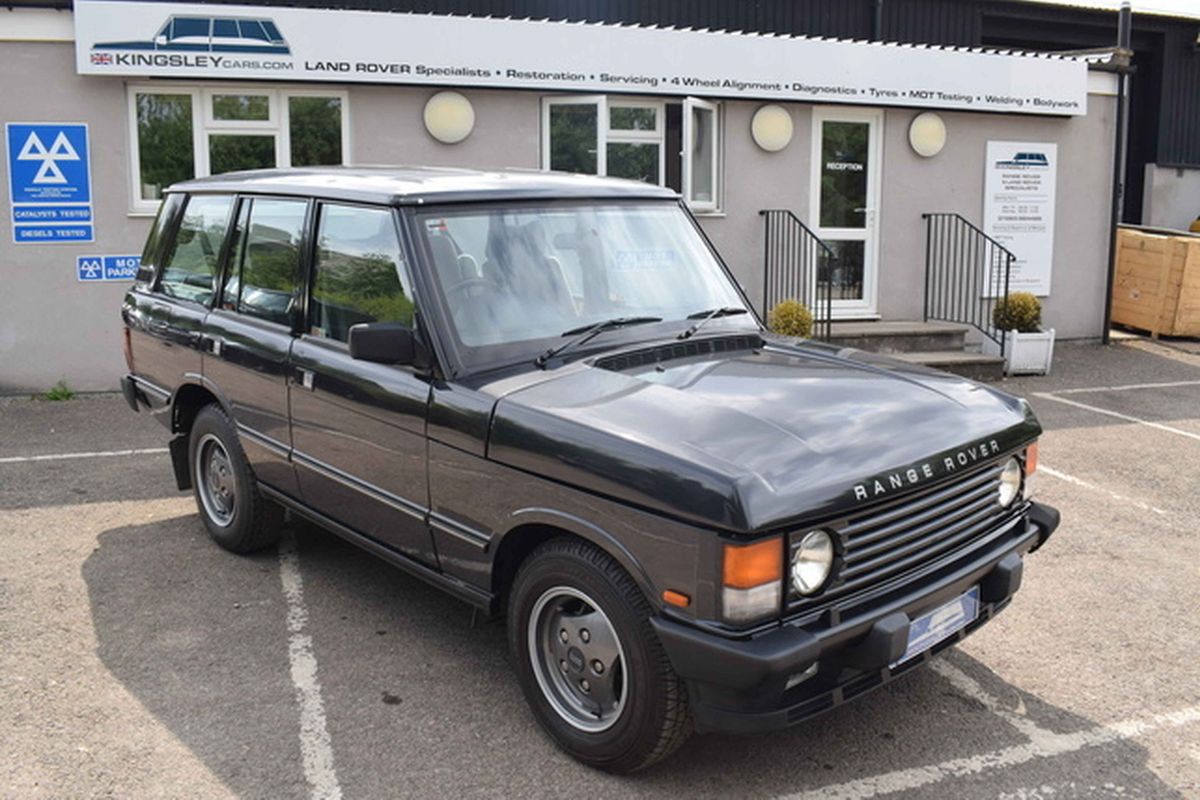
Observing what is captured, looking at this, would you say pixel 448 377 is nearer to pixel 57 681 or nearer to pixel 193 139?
pixel 57 681

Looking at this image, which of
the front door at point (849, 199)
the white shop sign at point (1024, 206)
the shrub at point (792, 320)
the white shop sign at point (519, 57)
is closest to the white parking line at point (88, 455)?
the white shop sign at point (519, 57)

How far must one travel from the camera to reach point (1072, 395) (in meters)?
10.7

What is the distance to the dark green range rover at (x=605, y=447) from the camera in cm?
325

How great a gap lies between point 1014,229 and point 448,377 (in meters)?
11.0

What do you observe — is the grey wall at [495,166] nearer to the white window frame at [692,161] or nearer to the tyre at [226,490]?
the white window frame at [692,161]

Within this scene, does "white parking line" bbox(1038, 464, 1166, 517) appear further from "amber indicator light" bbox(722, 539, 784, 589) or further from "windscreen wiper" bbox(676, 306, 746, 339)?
"amber indicator light" bbox(722, 539, 784, 589)

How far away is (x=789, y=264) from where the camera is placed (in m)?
12.2

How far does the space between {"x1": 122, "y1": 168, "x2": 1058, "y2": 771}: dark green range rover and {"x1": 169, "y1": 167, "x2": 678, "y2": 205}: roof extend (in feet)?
0.07

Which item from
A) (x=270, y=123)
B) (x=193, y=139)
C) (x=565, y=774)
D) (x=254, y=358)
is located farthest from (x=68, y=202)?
(x=565, y=774)

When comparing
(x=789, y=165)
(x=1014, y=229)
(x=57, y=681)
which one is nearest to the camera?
(x=57, y=681)

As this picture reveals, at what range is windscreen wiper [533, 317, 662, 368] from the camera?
4125 millimetres

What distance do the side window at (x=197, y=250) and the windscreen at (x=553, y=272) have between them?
185 cm

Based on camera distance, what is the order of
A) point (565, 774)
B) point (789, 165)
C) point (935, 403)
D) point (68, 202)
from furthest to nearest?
point (789, 165), point (68, 202), point (935, 403), point (565, 774)

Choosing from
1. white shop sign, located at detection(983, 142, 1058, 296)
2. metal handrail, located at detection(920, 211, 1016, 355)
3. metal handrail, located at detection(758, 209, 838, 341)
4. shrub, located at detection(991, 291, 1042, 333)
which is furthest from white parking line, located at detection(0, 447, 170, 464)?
white shop sign, located at detection(983, 142, 1058, 296)
